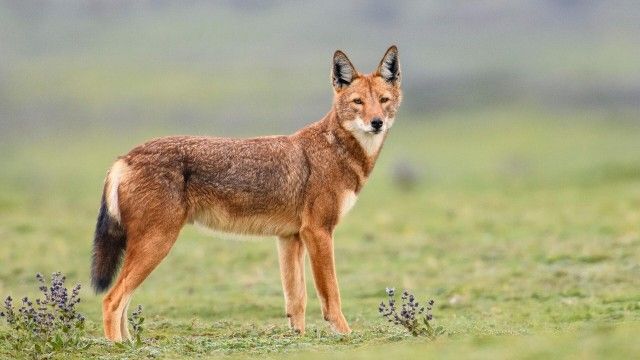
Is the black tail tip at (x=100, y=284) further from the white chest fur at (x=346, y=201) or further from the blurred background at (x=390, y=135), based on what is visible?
the white chest fur at (x=346, y=201)

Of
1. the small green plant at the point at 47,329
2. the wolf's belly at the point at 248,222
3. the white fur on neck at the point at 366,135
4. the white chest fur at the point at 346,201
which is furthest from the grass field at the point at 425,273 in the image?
the white fur on neck at the point at 366,135

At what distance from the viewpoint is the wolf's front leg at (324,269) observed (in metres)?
13.6

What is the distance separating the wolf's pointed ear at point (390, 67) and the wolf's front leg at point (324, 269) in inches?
91.4

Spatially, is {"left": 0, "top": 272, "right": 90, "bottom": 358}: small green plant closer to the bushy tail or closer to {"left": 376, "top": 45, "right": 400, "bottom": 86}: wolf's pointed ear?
the bushy tail

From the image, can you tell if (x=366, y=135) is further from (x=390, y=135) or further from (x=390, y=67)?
(x=390, y=135)

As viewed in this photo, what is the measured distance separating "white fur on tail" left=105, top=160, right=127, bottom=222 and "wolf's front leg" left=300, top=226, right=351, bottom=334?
7.67ft

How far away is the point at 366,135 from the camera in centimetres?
1434

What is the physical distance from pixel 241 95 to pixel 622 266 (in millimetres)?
111301

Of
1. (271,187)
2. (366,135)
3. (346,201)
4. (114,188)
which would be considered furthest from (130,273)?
(366,135)

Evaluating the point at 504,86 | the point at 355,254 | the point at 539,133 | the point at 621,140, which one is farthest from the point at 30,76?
the point at 355,254

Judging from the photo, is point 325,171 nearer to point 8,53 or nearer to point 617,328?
point 617,328

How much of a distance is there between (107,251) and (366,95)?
3.89 metres

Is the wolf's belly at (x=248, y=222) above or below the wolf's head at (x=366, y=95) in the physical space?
below

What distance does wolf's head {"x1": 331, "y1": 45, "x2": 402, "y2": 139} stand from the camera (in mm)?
14133
